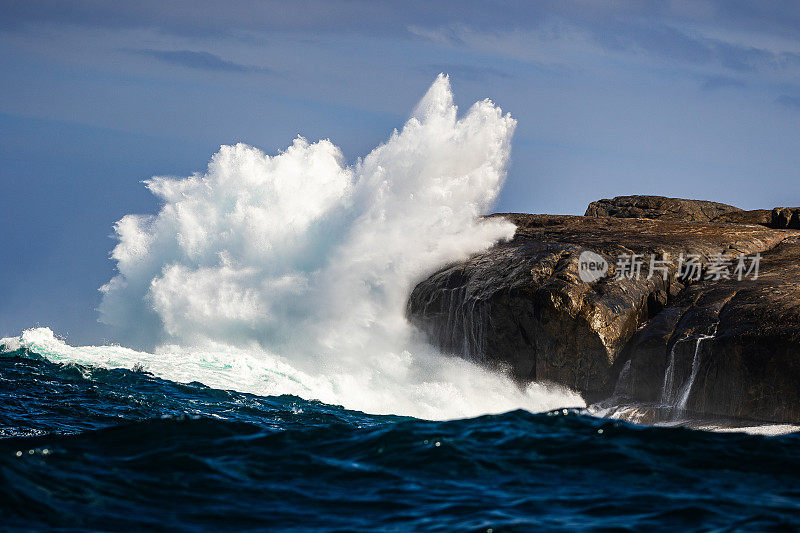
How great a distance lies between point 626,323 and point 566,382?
4.41 feet

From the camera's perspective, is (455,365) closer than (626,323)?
No

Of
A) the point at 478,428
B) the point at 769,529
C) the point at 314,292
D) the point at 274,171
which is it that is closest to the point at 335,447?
the point at 478,428

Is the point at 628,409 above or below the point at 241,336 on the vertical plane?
below

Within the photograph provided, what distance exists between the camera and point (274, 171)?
18.9m

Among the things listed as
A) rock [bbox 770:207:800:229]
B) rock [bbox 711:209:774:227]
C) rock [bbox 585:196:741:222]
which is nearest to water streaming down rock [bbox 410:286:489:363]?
rock [bbox 585:196:741:222]

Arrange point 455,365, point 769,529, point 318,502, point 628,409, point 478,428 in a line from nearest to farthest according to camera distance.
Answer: point 769,529, point 318,502, point 478,428, point 628,409, point 455,365

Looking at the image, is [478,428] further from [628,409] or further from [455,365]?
[455,365]

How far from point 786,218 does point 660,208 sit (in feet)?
11.5

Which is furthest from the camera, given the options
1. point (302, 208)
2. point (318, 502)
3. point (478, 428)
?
point (302, 208)

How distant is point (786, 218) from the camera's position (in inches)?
680

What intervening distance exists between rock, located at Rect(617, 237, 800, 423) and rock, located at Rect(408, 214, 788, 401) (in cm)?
13

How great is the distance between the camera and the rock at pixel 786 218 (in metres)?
17.2

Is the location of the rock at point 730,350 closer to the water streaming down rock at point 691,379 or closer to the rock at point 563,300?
the water streaming down rock at point 691,379
